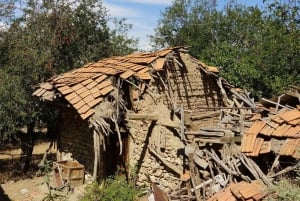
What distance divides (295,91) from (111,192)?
5.38 m

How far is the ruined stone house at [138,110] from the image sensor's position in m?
10.7

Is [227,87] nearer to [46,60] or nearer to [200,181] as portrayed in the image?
[200,181]

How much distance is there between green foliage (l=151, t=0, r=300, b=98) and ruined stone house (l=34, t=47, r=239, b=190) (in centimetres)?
585

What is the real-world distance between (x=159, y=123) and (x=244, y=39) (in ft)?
64.7

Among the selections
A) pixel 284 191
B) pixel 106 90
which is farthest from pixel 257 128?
pixel 106 90

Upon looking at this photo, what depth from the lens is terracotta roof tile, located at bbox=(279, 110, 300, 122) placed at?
8797 millimetres

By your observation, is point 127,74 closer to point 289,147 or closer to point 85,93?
point 85,93

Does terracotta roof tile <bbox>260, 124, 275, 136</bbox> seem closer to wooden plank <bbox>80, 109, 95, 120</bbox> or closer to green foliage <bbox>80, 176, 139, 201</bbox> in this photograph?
green foliage <bbox>80, 176, 139, 201</bbox>

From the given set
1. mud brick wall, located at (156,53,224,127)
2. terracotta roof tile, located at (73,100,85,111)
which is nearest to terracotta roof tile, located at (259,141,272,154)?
mud brick wall, located at (156,53,224,127)

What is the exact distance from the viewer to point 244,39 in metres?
28.8

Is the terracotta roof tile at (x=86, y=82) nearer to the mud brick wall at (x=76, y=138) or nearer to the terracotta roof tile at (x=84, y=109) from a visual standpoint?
the terracotta roof tile at (x=84, y=109)

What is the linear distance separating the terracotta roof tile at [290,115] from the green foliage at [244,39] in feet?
28.2

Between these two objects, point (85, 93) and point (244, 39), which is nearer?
point (85, 93)

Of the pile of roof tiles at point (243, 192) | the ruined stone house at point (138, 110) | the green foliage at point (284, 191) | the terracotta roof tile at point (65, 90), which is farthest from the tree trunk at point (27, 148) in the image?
the green foliage at point (284, 191)
